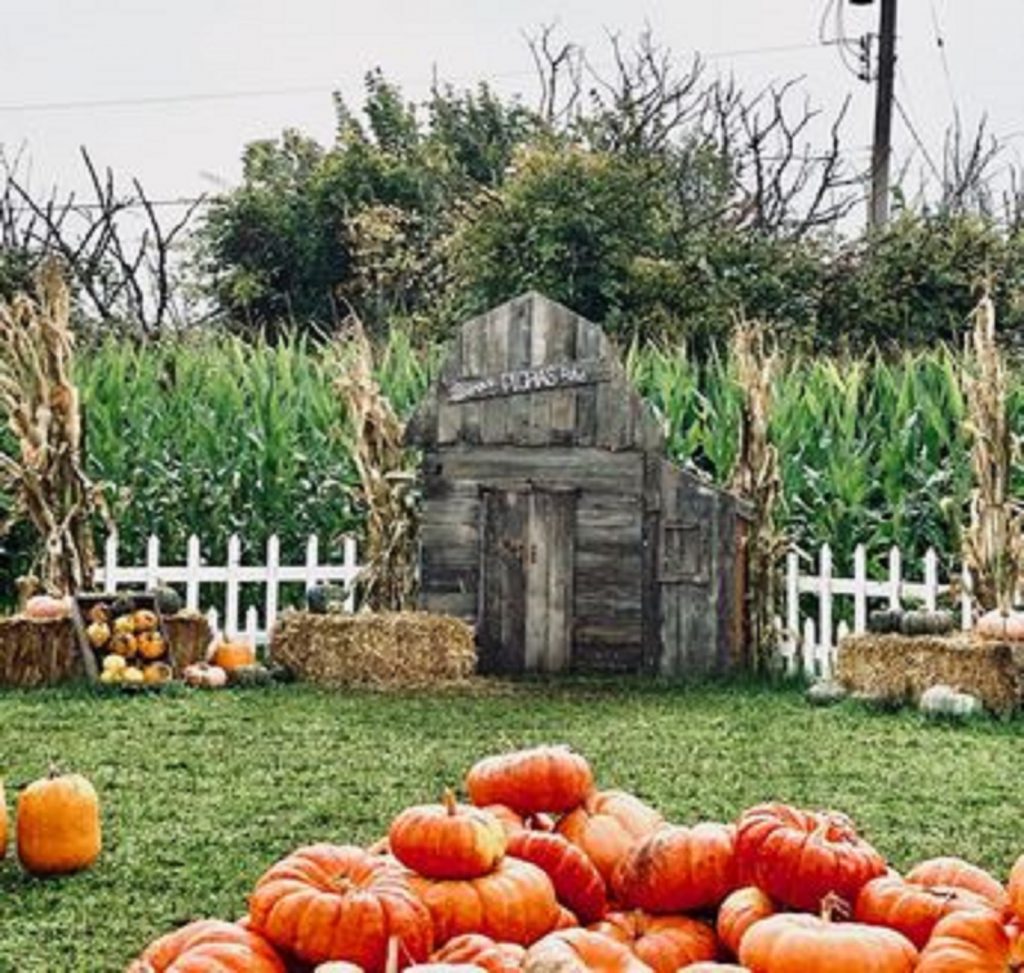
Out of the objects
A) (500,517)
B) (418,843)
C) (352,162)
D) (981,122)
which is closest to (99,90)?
(352,162)

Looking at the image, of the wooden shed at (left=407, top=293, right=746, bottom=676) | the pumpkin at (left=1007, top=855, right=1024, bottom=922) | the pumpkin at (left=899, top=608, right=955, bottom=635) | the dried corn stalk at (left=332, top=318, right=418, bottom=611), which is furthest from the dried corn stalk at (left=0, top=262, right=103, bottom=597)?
the pumpkin at (left=1007, top=855, right=1024, bottom=922)

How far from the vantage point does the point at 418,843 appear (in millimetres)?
2447

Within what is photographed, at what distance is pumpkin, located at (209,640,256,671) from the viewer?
1050 cm

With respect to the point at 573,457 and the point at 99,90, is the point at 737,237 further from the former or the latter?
the point at 99,90

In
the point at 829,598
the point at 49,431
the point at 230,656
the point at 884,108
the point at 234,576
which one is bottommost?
the point at 230,656

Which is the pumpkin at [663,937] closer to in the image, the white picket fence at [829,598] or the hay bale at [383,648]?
the hay bale at [383,648]

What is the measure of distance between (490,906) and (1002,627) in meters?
7.51

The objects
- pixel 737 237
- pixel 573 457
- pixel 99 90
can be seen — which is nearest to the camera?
pixel 573 457

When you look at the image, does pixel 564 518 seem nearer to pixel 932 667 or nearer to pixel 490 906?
pixel 932 667

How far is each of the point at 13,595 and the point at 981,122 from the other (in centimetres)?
2369

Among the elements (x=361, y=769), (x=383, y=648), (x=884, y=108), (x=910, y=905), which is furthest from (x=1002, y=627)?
(x=884, y=108)

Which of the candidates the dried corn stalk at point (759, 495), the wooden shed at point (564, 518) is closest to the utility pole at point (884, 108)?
the dried corn stalk at point (759, 495)

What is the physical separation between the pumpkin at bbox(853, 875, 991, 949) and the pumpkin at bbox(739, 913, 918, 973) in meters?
0.07

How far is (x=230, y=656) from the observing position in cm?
1050
